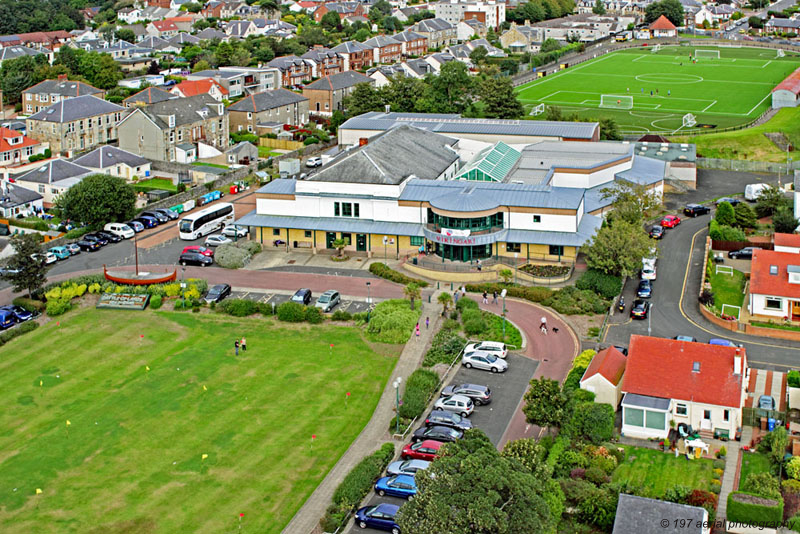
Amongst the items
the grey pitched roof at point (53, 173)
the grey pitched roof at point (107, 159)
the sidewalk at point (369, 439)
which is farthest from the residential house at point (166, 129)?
the sidewalk at point (369, 439)

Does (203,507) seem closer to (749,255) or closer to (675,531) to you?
(675,531)

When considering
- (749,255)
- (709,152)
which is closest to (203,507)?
(749,255)

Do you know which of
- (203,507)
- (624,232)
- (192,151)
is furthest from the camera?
(192,151)

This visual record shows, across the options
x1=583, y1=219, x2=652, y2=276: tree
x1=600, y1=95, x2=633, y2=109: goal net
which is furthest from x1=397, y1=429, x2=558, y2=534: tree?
x1=600, y1=95, x2=633, y2=109: goal net

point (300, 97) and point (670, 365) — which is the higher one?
point (300, 97)

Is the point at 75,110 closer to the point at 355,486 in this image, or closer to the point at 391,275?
the point at 391,275

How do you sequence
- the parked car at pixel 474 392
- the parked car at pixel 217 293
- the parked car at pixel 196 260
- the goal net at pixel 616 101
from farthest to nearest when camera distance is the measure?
the goal net at pixel 616 101
the parked car at pixel 196 260
the parked car at pixel 217 293
the parked car at pixel 474 392

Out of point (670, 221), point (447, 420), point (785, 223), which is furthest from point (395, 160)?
point (447, 420)

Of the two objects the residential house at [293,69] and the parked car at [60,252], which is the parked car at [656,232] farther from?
the residential house at [293,69]
